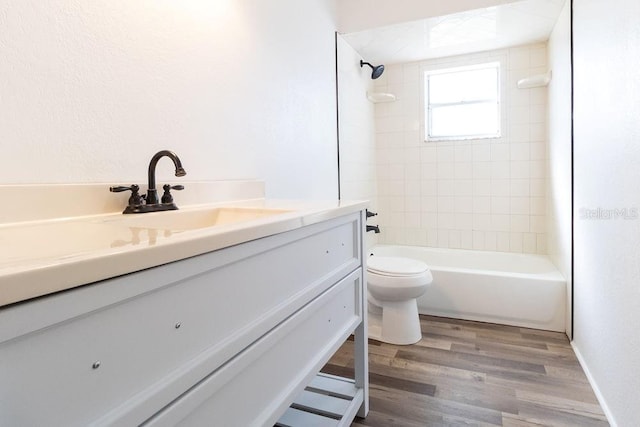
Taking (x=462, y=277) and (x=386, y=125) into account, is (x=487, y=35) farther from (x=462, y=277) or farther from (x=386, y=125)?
(x=462, y=277)

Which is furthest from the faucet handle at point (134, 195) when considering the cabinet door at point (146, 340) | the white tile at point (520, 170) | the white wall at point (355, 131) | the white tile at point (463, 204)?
the white tile at point (520, 170)

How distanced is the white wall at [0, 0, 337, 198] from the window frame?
1.51m

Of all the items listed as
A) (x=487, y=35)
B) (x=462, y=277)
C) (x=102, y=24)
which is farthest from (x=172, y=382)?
(x=487, y=35)

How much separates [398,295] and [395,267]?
0.17 m

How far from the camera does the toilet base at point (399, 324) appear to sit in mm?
2258

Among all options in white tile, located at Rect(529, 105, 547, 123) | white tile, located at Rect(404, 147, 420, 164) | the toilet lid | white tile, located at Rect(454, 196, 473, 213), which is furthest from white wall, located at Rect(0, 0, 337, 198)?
white tile, located at Rect(529, 105, 547, 123)

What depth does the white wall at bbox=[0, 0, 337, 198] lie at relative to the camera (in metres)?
0.93

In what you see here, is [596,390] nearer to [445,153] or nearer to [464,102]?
[445,153]

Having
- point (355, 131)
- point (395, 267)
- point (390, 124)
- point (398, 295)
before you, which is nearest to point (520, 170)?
point (390, 124)

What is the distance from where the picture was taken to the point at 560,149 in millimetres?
2477

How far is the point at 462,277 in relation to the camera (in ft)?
8.52

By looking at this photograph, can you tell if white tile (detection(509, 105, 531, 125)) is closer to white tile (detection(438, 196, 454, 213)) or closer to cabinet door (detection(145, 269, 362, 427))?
white tile (detection(438, 196, 454, 213))

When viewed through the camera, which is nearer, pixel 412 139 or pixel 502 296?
pixel 502 296

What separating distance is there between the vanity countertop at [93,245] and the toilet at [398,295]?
1.24 metres
